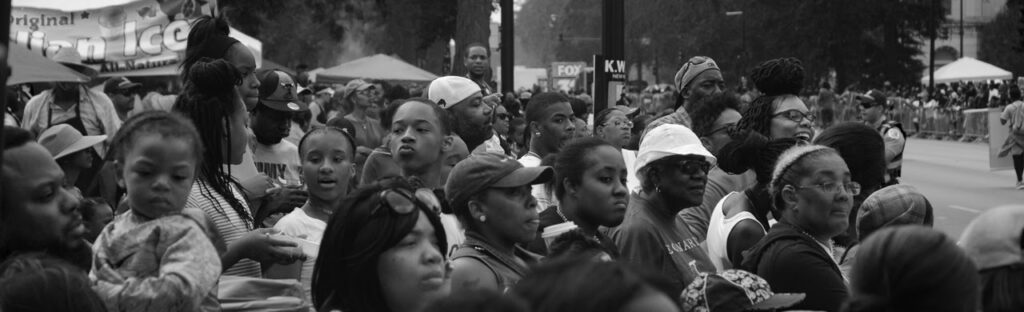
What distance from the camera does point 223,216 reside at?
5121mm

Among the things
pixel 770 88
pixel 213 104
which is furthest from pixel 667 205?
pixel 770 88

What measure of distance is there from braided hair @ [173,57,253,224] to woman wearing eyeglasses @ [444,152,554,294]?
41.8 inches

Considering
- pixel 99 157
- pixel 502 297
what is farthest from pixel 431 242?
pixel 99 157

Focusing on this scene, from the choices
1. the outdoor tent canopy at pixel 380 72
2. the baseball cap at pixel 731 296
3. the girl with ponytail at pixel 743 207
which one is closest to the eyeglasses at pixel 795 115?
the girl with ponytail at pixel 743 207

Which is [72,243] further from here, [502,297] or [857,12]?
[857,12]

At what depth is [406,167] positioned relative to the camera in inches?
239

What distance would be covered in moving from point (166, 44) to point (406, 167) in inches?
279

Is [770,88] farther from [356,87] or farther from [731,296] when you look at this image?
[356,87]

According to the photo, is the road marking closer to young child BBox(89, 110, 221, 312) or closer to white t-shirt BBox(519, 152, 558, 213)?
white t-shirt BBox(519, 152, 558, 213)

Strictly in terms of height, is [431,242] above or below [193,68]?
below

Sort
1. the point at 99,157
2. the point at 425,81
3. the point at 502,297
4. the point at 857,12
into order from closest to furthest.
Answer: the point at 502,297 → the point at 99,157 → the point at 425,81 → the point at 857,12

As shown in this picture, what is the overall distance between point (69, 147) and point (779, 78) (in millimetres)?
3968

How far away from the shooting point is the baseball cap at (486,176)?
4766mm

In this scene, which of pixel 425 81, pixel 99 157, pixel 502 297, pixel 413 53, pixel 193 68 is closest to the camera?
pixel 502 297
